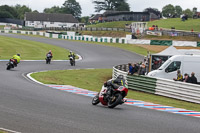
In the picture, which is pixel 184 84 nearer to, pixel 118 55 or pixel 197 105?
pixel 197 105

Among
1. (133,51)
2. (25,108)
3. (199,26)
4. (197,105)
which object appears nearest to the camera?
Answer: (25,108)

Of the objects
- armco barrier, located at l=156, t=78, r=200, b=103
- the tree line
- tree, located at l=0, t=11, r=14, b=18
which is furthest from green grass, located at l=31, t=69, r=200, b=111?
tree, located at l=0, t=11, r=14, b=18

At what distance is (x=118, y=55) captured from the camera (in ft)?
165

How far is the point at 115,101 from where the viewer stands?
12.3 metres

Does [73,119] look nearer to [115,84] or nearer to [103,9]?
[115,84]

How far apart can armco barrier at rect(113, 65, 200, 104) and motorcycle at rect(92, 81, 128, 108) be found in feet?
22.0

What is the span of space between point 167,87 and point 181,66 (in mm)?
3799

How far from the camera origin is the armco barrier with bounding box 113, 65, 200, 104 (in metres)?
18.0

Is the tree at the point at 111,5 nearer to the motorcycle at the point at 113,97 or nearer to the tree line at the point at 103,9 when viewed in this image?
the tree line at the point at 103,9

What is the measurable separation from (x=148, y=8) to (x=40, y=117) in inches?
5174

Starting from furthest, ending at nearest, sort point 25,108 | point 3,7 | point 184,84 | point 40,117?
point 3,7, point 184,84, point 25,108, point 40,117

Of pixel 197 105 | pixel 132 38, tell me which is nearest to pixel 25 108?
pixel 197 105

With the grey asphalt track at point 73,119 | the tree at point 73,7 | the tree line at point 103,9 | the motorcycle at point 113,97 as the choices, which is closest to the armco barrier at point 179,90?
the grey asphalt track at point 73,119

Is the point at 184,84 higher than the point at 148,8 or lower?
lower
